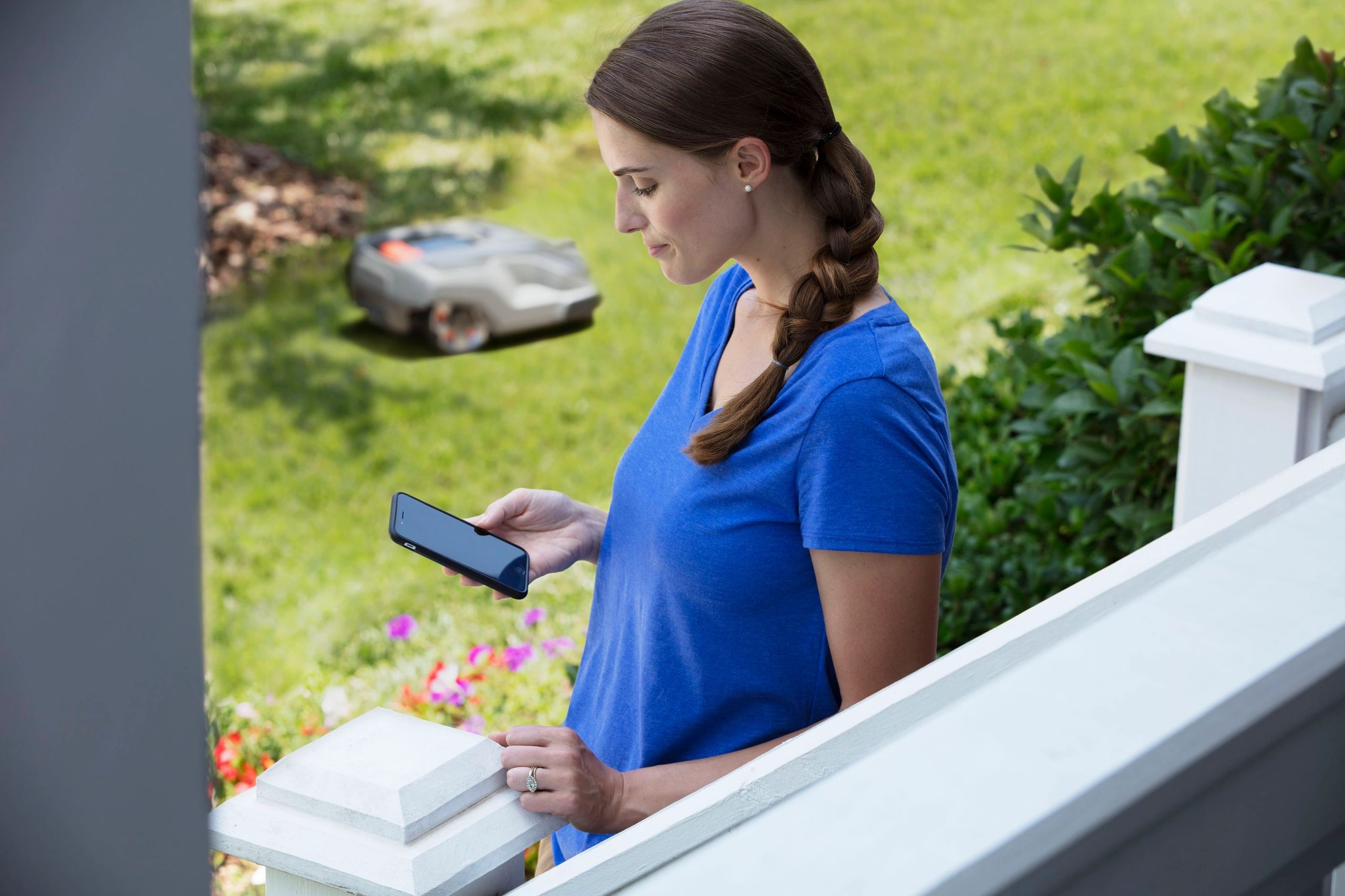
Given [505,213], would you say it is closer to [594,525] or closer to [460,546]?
[594,525]

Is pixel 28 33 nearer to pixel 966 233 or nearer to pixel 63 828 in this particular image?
pixel 63 828

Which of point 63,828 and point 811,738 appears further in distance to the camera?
point 811,738

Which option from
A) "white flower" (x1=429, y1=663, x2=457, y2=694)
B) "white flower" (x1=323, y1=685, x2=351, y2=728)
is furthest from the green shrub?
"white flower" (x1=323, y1=685, x2=351, y2=728)

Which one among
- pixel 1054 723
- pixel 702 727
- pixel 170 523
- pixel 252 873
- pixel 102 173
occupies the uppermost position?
pixel 102 173

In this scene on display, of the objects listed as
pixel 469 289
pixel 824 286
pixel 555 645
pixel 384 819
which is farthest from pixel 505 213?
pixel 384 819

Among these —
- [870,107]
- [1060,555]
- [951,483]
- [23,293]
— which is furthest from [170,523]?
[870,107]

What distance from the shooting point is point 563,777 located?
4.00ft

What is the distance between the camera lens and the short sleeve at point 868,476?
1420mm

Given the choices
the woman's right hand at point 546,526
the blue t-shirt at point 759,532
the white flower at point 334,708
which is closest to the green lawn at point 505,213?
the white flower at point 334,708

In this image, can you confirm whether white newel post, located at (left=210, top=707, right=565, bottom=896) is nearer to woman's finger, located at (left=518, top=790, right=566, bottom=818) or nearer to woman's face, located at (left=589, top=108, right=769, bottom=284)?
woman's finger, located at (left=518, top=790, right=566, bottom=818)

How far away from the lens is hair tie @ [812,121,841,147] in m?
1.69

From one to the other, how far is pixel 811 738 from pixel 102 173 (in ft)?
2.01

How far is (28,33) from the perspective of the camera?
1.47 ft

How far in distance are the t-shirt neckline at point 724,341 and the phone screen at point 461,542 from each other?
335 millimetres
